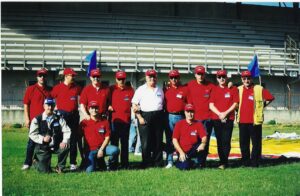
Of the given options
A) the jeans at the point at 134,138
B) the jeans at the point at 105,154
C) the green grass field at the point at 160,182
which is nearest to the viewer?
the green grass field at the point at 160,182

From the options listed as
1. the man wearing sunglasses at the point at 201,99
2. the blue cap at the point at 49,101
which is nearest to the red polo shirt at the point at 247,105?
the man wearing sunglasses at the point at 201,99

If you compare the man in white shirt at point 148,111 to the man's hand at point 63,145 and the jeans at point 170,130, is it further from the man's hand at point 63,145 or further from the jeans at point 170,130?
the man's hand at point 63,145

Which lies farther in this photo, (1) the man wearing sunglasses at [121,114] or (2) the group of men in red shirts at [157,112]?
(1) the man wearing sunglasses at [121,114]

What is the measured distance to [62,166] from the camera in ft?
20.8

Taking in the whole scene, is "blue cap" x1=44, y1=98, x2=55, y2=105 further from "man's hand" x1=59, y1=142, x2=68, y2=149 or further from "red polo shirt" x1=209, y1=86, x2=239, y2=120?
"red polo shirt" x1=209, y1=86, x2=239, y2=120

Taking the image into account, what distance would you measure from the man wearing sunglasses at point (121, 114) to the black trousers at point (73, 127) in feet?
1.75

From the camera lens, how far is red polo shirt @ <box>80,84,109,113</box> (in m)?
6.72

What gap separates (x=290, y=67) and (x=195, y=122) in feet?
52.1

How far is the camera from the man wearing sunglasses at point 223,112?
22.3 ft

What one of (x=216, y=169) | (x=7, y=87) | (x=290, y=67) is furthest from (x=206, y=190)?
(x=290, y=67)

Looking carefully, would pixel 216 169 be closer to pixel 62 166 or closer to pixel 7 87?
pixel 62 166

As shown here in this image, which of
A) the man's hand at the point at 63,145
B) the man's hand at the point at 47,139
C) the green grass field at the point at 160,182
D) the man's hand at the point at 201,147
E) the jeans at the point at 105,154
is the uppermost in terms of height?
the man's hand at the point at 47,139

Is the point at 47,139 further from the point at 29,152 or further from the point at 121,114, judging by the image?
the point at 121,114

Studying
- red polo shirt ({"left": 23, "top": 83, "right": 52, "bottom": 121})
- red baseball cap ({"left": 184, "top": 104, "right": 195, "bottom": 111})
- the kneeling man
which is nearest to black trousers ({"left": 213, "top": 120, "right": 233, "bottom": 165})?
red baseball cap ({"left": 184, "top": 104, "right": 195, "bottom": 111})
